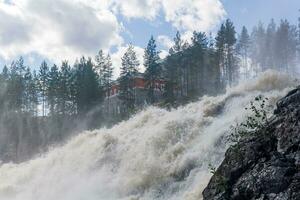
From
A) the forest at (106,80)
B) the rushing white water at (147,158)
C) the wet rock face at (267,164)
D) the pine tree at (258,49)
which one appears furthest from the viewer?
the pine tree at (258,49)

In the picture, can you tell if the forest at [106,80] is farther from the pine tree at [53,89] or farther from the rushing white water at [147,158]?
the rushing white water at [147,158]

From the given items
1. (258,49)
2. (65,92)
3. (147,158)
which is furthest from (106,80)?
(147,158)

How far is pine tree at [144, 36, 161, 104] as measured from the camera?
6514 cm

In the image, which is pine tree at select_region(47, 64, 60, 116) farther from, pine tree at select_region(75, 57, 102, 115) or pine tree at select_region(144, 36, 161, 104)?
pine tree at select_region(144, 36, 161, 104)

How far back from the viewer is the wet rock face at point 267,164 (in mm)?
8758

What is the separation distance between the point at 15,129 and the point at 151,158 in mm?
48290

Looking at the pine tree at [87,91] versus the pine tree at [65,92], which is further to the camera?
the pine tree at [65,92]

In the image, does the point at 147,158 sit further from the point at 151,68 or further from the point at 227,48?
the point at 227,48

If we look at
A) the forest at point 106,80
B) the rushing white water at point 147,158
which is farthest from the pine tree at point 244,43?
the rushing white water at point 147,158

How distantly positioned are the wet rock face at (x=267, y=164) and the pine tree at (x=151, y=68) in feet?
173

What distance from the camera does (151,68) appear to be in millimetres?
67312

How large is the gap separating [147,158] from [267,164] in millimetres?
12958

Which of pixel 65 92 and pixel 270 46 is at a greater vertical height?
pixel 270 46

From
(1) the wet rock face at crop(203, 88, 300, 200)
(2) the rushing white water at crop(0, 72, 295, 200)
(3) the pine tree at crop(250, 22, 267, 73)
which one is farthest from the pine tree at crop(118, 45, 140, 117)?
(1) the wet rock face at crop(203, 88, 300, 200)
